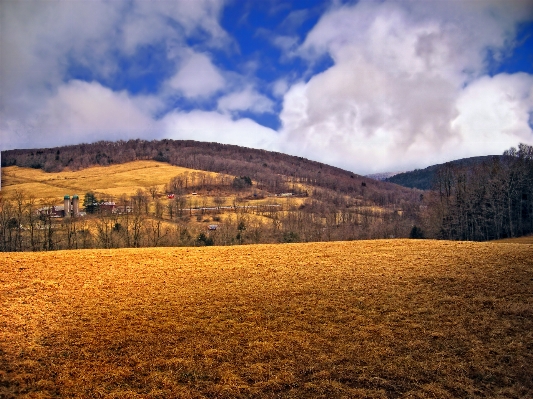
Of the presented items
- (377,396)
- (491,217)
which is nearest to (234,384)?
(377,396)

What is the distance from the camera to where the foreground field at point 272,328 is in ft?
24.9

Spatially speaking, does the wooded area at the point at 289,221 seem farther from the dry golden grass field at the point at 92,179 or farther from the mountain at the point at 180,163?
the mountain at the point at 180,163

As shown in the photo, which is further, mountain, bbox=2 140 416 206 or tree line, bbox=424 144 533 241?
mountain, bbox=2 140 416 206

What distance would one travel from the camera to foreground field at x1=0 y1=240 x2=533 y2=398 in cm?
759

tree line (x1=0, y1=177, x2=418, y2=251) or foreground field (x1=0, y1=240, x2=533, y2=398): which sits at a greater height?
tree line (x1=0, y1=177, x2=418, y2=251)

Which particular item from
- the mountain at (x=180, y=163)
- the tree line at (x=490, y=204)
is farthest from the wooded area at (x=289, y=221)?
the mountain at (x=180, y=163)

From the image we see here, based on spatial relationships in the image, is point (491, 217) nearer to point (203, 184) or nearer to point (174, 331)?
point (174, 331)

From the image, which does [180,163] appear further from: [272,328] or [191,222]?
[272,328]

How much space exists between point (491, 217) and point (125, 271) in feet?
178

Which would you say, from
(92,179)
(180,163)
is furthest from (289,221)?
(180,163)

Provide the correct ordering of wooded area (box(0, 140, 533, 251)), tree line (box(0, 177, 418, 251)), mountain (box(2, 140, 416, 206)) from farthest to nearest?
mountain (box(2, 140, 416, 206)), wooded area (box(0, 140, 533, 251)), tree line (box(0, 177, 418, 251))

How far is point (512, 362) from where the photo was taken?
323 inches

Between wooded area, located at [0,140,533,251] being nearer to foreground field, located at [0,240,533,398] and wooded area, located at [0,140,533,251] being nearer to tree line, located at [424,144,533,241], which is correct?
tree line, located at [424,144,533,241]

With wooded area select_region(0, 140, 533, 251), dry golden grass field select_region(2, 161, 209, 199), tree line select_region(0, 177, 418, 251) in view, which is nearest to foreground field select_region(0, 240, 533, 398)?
tree line select_region(0, 177, 418, 251)
